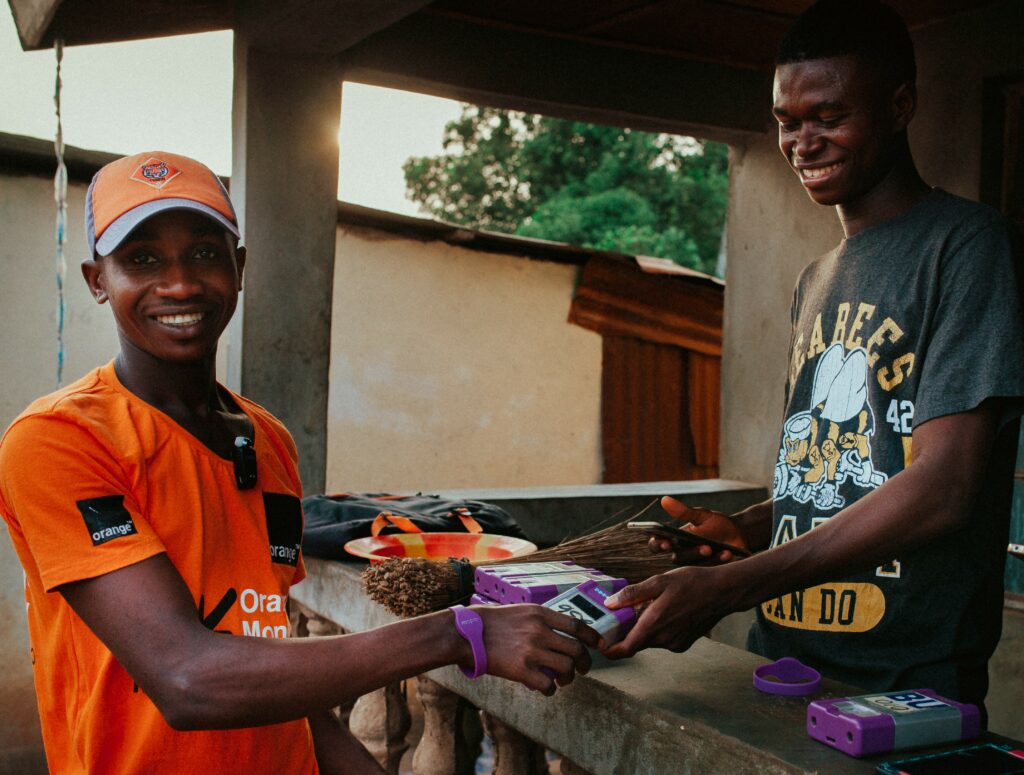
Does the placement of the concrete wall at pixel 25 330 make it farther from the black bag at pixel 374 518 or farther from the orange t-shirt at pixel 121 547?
the orange t-shirt at pixel 121 547

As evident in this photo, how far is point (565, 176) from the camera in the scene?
19.1 meters

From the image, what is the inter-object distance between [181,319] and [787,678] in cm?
124

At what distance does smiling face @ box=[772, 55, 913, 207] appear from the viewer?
1.99m

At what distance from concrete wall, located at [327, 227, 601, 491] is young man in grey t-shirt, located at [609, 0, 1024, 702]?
6595mm

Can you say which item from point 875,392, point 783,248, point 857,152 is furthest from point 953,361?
point 783,248

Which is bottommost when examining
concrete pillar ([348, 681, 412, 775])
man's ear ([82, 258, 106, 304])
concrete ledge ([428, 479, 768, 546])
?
concrete pillar ([348, 681, 412, 775])

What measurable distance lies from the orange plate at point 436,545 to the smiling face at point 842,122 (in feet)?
4.56

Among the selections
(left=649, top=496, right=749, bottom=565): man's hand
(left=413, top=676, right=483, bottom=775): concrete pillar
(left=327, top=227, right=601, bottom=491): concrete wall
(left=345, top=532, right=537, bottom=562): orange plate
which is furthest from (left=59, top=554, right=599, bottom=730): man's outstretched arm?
(left=327, top=227, right=601, bottom=491): concrete wall

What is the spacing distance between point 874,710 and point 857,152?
1062mm

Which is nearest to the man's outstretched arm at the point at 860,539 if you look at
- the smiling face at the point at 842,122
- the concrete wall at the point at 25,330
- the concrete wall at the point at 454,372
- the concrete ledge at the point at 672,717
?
the concrete ledge at the point at 672,717

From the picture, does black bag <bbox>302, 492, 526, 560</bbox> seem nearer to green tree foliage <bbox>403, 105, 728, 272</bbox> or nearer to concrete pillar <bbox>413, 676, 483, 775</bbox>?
concrete pillar <bbox>413, 676, 483, 775</bbox>

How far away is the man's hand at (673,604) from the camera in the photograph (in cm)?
170

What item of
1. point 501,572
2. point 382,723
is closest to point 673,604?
point 501,572

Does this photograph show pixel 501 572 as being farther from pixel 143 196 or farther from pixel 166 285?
pixel 143 196
